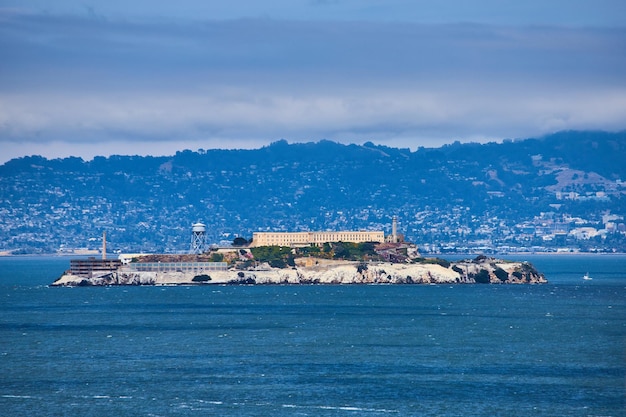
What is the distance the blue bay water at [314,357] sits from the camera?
2625 inches

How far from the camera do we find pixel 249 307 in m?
135

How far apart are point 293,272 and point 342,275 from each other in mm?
6903

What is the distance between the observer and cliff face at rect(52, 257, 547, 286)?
18412 centimetres

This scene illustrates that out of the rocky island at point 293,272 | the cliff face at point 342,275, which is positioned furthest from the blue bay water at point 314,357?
the cliff face at point 342,275

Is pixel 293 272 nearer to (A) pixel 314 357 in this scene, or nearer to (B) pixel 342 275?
(B) pixel 342 275

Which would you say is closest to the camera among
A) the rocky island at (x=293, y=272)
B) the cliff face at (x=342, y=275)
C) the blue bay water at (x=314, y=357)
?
the blue bay water at (x=314, y=357)

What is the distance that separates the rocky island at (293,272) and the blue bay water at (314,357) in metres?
37.6

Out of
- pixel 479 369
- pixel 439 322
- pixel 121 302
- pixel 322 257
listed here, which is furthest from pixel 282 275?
pixel 479 369

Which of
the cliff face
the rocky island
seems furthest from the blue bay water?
the cliff face

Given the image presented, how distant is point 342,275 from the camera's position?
18612cm

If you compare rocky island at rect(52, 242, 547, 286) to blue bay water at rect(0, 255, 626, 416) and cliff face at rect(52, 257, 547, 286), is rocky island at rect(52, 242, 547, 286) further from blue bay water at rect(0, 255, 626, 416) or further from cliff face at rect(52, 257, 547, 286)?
blue bay water at rect(0, 255, 626, 416)

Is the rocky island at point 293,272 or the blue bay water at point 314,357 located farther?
the rocky island at point 293,272

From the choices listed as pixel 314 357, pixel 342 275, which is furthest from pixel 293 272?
pixel 314 357

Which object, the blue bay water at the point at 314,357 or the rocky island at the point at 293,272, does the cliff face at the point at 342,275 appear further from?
the blue bay water at the point at 314,357
